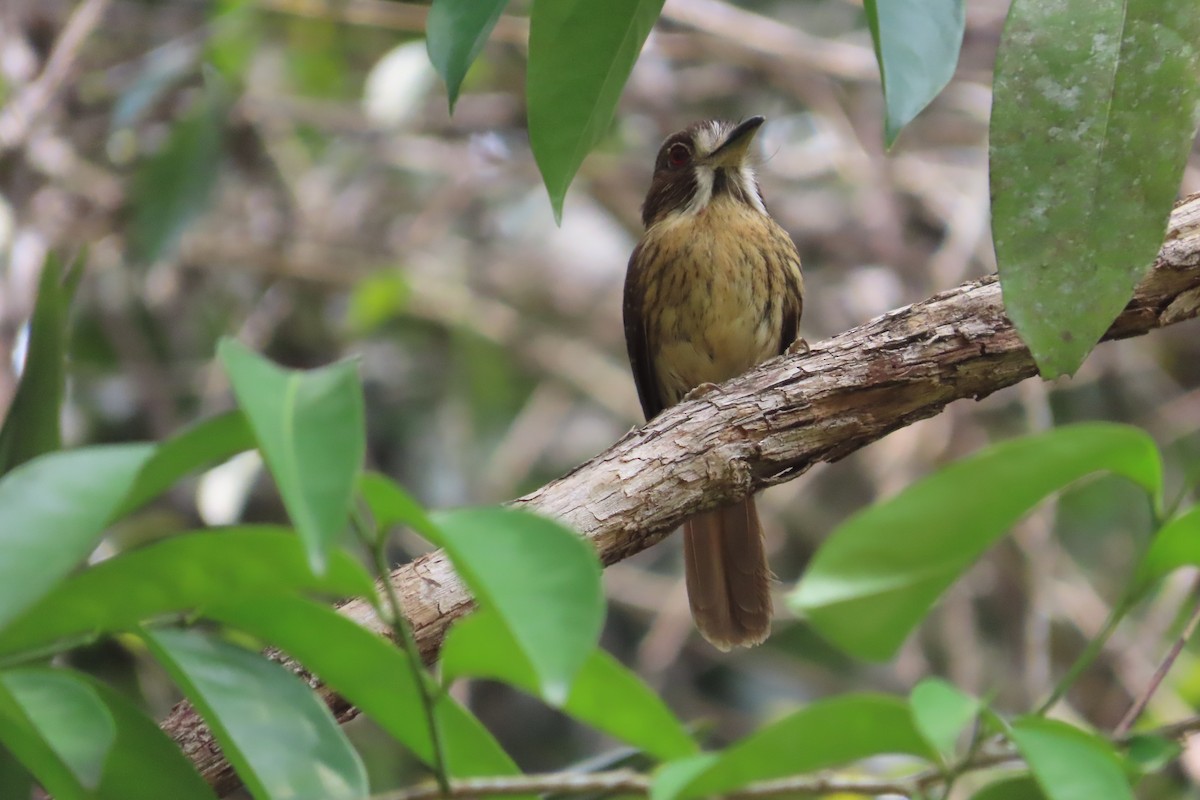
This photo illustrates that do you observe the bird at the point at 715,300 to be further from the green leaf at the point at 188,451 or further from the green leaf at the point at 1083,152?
the green leaf at the point at 188,451

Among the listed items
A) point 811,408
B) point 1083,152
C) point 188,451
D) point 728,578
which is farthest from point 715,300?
point 188,451

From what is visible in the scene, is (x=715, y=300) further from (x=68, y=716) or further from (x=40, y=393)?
(x=68, y=716)

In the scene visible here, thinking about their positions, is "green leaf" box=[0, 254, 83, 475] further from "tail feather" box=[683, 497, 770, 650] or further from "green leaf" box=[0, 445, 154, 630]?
"tail feather" box=[683, 497, 770, 650]

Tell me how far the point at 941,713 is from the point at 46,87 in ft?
10.6

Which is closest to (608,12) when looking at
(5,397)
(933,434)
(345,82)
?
(5,397)

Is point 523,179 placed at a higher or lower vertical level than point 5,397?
higher

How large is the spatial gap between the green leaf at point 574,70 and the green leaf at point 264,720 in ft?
1.98

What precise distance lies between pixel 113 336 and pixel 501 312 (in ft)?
4.02

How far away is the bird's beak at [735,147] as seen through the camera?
10.7ft

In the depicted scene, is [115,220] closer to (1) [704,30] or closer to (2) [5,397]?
(2) [5,397]

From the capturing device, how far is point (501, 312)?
179 inches

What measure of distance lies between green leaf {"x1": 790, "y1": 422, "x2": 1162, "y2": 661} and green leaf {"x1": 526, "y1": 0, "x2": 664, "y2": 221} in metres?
0.57

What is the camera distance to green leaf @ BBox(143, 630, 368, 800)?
1.14 metres

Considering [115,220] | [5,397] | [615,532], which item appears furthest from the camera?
[115,220]
